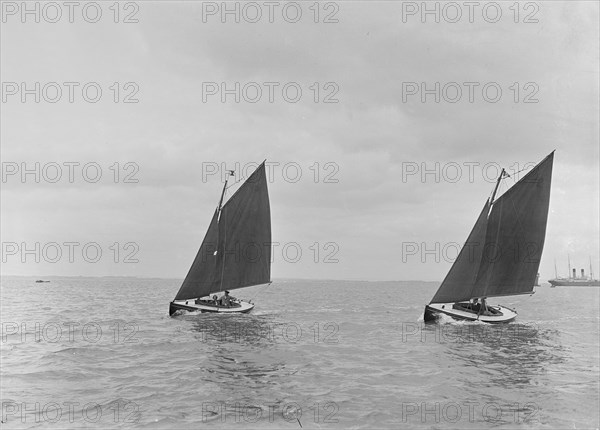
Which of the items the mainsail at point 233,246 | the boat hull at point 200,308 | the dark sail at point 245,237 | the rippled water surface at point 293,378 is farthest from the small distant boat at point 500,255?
the boat hull at point 200,308

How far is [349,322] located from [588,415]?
115 feet

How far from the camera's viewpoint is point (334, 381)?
2430 cm

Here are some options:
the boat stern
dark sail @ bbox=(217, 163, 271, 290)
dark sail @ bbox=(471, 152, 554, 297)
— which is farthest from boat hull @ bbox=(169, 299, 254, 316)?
dark sail @ bbox=(471, 152, 554, 297)

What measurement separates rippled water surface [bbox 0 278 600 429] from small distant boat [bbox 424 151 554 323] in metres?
3.33

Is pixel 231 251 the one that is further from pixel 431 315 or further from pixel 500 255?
pixel 500 255

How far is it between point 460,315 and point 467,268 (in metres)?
4.20

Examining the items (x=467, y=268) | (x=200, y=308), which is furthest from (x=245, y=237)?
(x=467, y=268)

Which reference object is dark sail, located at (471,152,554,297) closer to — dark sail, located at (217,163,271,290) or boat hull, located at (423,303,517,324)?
boat hull, located at (423,303,517,324)

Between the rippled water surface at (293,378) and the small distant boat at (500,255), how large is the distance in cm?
333

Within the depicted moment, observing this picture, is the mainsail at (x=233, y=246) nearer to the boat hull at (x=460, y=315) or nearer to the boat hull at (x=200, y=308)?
the boat hull at (x=200, y=308)

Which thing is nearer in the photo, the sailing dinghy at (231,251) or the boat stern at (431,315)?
the boat stern at (431,315)

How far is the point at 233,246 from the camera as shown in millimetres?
51844

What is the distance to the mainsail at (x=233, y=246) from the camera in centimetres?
5116

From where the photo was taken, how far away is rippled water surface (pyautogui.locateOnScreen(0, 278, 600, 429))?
18625mm
